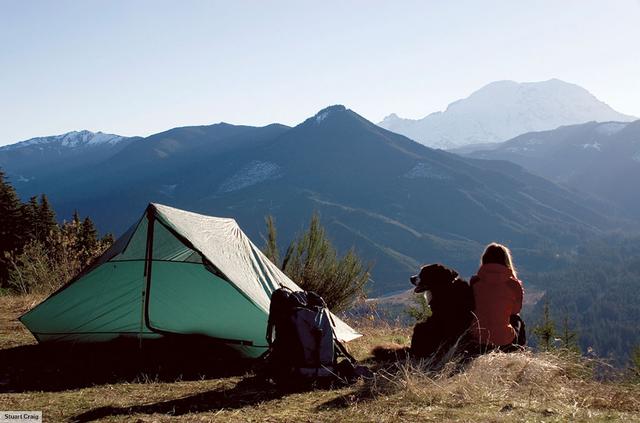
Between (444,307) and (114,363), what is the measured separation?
3.94 meters

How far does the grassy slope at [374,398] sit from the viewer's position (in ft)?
14.8

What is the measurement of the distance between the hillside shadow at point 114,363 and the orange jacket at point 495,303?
9.19 ft

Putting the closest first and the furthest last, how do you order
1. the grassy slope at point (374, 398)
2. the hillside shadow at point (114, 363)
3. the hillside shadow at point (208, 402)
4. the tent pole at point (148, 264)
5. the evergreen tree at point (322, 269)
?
1. the grassy slope at point (374, 398)
2. the hillside shadow at point (208, 402)
3. the hillside shadow at point (114, 363)
4. the tent pole at point (148, 264)
5. the evergreen tree at point (322, 269)

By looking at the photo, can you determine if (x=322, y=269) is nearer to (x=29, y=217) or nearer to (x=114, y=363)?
(x=114, y=363)

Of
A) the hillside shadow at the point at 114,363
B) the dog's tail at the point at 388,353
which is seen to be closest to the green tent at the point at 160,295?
the hillside shadow at the point at 114,363

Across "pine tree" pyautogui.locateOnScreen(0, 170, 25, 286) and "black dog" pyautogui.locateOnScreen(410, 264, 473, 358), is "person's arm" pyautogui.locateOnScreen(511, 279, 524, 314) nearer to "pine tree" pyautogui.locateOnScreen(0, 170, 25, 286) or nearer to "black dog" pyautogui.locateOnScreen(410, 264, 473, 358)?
"black dog" pyautogui.locateOnScreen(410, 264, 473, 358)

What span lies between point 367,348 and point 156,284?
10.4ft

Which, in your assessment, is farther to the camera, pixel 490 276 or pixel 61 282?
pixel 61 282

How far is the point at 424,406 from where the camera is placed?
471 cm

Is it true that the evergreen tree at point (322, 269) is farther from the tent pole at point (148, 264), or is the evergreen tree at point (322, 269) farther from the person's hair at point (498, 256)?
the person's hair at point (498, 256)

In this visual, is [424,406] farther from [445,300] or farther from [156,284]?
[156,284]

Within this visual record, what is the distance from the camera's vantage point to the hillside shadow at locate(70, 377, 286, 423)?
471 centimetres

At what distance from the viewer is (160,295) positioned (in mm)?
7535

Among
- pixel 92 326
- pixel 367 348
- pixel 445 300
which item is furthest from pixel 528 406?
pixel 92 326
